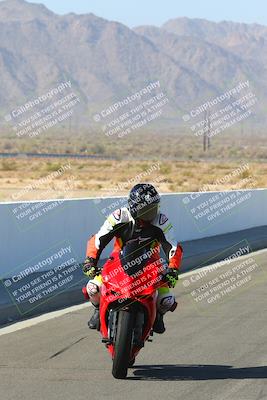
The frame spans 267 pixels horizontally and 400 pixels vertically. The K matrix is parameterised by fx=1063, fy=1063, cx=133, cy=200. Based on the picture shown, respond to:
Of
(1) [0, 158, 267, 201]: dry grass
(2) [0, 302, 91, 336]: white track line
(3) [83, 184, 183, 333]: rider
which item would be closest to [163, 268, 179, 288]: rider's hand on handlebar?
(3) [83, 184, 183, 333]: rider

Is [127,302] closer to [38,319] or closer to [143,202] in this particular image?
[143,202]

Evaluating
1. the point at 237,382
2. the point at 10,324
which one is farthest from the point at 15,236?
the point at 237,382

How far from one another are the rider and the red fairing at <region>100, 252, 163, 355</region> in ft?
0.70

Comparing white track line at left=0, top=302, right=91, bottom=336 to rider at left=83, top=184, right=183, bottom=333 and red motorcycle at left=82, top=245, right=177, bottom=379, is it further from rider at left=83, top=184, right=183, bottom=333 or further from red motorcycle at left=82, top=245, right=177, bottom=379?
red motorcycle at left=82, top=245, right=177, bottom=379

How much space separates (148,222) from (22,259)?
6850 millimetres

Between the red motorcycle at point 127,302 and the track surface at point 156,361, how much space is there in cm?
31

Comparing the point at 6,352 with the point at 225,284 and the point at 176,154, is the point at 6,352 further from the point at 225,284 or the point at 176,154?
the point at 176,154

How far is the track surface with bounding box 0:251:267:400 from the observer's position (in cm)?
841

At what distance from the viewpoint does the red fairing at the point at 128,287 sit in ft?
28.5

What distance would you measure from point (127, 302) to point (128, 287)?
123mm

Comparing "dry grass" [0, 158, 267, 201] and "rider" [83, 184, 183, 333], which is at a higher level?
"rider" [83, 184, 183, 333]

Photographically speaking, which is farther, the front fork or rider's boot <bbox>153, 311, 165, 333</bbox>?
rider's boot <bbox>153, 311, 165, 333</bbox>

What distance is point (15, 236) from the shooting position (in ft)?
51.4

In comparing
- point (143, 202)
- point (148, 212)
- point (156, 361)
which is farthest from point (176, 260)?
point (156, 361)
